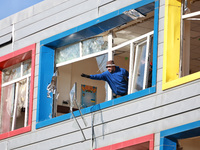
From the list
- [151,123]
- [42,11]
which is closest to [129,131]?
[151,123]

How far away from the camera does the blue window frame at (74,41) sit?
43.8 feet

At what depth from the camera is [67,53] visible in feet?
52.6

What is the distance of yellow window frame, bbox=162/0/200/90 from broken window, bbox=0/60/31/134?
5.17 meters

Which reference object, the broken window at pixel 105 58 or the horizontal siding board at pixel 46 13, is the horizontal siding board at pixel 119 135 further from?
the horizontal siding board at pixel 46 13

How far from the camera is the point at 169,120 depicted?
40.5 feet

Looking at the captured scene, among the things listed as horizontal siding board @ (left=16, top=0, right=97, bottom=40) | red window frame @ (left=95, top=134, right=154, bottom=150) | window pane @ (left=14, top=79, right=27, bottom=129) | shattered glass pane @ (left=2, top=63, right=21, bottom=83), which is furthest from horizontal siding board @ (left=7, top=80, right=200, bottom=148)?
shattered glass pane @ (left=2, top=63, right=21, bottom=83)

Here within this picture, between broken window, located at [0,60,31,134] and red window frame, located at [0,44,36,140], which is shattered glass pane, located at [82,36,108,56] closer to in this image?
red window frame, located at [0,44,36,140]

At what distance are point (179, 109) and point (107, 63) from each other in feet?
9.45

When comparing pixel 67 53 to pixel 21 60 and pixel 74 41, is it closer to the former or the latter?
pixel 74 41

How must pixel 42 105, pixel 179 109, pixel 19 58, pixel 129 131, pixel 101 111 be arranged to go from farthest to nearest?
pixel 19 58, pixel 42 105, pixel 101 111, pixel 129 131, pixel 179 109

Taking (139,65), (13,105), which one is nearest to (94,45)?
(139,65)

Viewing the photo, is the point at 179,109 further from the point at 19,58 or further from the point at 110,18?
the point at 19,58

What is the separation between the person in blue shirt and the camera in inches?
565

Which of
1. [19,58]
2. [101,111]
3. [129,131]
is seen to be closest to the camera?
[129,131]
